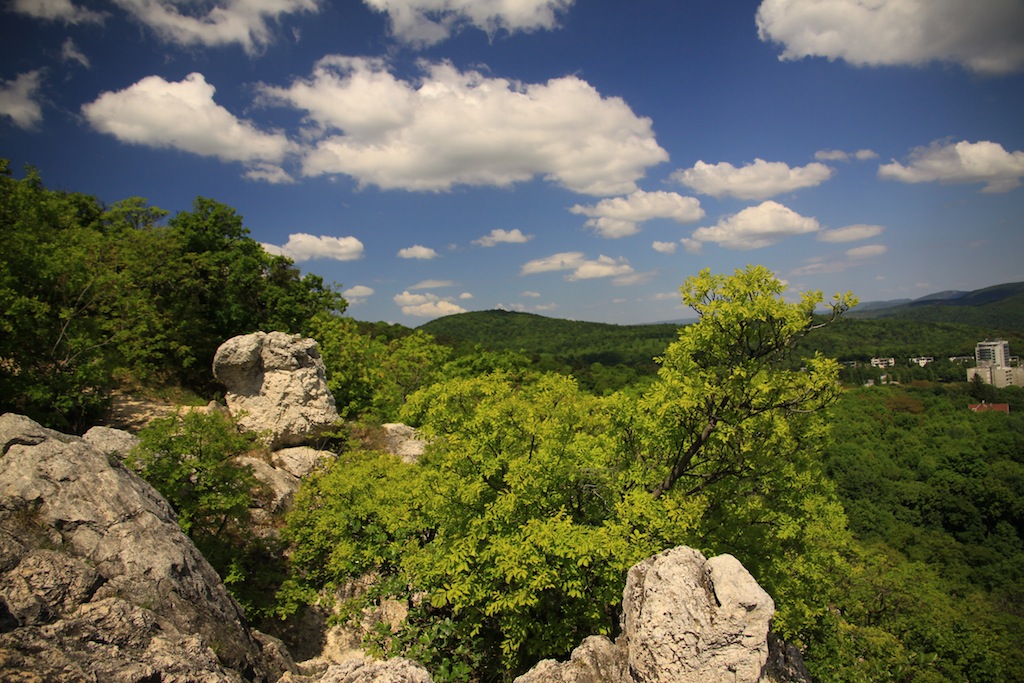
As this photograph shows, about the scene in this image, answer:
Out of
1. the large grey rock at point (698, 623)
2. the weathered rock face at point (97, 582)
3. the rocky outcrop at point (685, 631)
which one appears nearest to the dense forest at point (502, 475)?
the rocky outcrop at point (685, 631)

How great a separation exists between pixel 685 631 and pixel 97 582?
9506mm

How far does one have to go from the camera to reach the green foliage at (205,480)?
14234mm

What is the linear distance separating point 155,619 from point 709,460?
13.3m

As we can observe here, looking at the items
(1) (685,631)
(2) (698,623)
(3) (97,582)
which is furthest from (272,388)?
(2) (698,623)

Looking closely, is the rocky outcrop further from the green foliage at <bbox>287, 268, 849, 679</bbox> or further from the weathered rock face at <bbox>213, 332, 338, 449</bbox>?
the weathered rock face at <bbox>213, 332, 338, 449</bbox>

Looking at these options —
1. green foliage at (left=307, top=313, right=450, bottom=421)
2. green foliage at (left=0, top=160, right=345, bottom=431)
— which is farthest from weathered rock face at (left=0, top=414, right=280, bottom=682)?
green foliage at (left=307, top=313, right=450, bottom=421)

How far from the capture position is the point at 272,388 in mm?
24719

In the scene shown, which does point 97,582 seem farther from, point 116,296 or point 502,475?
point 116,296

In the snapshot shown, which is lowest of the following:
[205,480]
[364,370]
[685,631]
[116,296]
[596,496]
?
Result: [685,631]

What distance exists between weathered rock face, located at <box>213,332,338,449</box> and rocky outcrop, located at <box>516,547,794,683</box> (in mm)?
18758

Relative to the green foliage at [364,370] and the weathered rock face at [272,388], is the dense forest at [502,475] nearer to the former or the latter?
the weathered rock face at [272,388]

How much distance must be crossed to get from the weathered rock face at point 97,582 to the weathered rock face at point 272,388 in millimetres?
12956

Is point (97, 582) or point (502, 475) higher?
point (97, 582)

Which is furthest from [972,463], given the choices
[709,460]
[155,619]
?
[155,619]
